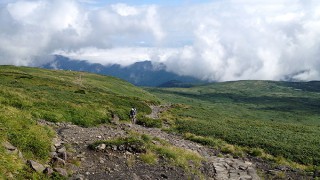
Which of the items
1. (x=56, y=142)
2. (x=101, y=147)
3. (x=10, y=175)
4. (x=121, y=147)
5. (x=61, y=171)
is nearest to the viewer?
(x=10, y=175)

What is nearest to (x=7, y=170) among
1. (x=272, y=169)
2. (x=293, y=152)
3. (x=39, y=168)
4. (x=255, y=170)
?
(x=39, y=168)

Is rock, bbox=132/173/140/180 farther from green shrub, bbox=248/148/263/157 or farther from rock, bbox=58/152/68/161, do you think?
green shrub, bbox=248/148/263/157

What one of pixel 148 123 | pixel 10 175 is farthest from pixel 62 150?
pixel 148 123

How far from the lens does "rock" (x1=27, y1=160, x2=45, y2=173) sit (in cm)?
1877

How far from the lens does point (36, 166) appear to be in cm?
1895

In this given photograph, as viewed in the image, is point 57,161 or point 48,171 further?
point 57,161

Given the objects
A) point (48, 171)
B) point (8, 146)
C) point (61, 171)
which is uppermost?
point (8, 146)

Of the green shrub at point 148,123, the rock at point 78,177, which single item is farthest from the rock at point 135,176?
the green shrub at point 148,123

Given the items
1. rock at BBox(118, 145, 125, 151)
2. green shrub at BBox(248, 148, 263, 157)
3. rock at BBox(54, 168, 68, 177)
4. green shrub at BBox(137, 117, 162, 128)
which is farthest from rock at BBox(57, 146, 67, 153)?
green shrub at BBox(137, 117, 162, 128)

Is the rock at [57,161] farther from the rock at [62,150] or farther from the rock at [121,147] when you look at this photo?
the rock at [121,147]

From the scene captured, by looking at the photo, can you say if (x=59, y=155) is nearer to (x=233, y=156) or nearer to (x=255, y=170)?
(x=255, y=170)

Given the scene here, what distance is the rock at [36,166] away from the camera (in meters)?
18.8

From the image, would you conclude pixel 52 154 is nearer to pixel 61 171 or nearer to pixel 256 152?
pixel 61 171

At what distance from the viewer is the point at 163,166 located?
24688 millimetres
